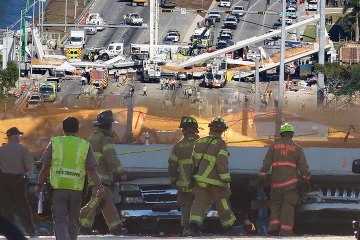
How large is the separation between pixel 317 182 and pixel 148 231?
217 cm

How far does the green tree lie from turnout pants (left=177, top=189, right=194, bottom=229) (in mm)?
62275

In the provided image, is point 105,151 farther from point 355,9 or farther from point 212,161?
point 355,9

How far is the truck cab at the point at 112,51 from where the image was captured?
107 m

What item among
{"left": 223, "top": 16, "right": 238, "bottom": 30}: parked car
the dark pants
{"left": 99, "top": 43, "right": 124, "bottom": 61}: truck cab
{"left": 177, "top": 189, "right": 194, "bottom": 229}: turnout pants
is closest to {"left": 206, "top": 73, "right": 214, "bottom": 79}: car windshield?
{"left": 99, "top": 43, "right": 124, "bottom": 61}: truck cab

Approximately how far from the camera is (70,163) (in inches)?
562

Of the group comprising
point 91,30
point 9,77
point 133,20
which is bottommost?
point 9,77

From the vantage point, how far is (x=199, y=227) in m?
17.1

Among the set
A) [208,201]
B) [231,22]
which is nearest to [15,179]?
[208,201]

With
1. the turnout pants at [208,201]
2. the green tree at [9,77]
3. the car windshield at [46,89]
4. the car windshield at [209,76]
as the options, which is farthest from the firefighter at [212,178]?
the car windshield at [209,76]

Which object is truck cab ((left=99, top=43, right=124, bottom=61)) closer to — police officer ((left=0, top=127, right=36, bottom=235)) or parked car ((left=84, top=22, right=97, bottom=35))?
parked car ((left=84, top=22, right=97, bottom=35))

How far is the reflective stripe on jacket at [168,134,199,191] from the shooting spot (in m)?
17.2

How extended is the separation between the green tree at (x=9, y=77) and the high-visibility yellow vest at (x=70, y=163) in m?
65.2

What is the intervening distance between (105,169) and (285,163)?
2.04 metres

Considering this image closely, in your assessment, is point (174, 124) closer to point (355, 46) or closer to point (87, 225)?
point (87, 225)
